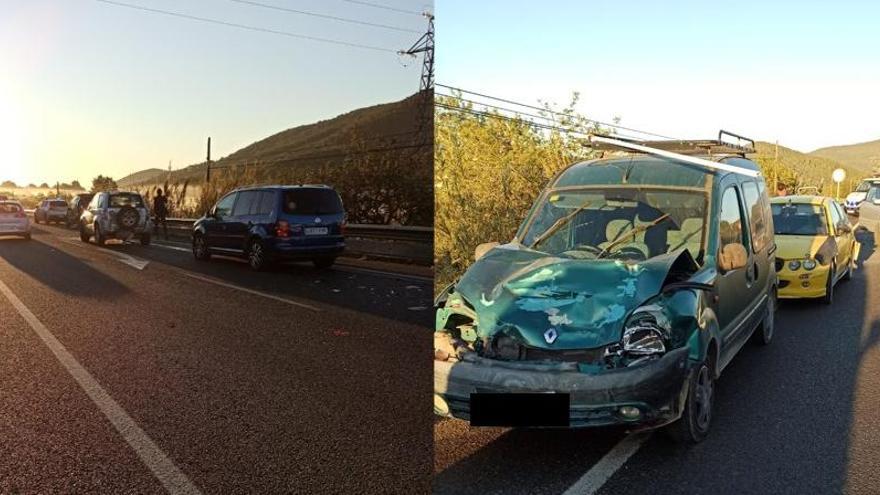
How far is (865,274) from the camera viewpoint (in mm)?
8812

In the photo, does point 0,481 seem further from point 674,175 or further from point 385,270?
point 674,175

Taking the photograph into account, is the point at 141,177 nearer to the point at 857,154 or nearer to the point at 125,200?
the point at 125,200

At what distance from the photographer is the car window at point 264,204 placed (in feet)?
3.47

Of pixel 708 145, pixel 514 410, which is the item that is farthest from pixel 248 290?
pixel 708 145

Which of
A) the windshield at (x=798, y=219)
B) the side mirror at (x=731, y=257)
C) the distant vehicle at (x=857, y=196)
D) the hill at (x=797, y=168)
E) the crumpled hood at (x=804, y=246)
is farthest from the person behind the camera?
the windshield at (x=798, y=219)

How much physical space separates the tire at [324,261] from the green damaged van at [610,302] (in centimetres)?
21

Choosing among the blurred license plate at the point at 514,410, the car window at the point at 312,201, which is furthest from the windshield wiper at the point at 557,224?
the car window at the point at 312,201

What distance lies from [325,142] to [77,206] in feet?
1.16

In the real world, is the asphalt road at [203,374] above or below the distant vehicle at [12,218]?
below

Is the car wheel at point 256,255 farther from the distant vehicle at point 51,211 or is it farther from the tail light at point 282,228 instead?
the distant vehicle at point 51,211

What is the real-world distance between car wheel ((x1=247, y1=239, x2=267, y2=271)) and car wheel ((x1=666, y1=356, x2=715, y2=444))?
210 cm

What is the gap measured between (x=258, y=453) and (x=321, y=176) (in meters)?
0.40

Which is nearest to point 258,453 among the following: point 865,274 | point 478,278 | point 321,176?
point 321,176

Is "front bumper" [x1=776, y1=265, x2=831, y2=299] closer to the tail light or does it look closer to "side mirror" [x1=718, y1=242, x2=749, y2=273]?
"side mirror" [x1=718, y1=242, x2=749, y2=273]
